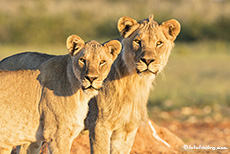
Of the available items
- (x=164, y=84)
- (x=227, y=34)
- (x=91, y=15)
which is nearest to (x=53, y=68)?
(x=164, y=84)

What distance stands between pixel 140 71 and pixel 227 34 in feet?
69.1

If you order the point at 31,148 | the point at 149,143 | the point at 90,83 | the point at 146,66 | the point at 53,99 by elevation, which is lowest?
the point at 149,143

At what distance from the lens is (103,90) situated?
193 inches

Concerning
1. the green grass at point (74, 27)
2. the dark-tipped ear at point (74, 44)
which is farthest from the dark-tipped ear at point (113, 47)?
the green grass at point (74, 27)

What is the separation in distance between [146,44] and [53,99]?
1.03 meters

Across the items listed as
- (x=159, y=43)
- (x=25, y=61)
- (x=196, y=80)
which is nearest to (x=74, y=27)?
(x=196, y=80)

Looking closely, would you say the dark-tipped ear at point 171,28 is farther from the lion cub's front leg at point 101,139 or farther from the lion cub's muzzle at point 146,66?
the lion cub's front leg at point 101,139

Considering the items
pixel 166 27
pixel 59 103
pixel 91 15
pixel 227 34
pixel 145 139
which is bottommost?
pixel 145 139

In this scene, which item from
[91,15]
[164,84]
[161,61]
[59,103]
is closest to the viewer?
[59,103]

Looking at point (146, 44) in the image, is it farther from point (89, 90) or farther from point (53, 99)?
point (53, 99)

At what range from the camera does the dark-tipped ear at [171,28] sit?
487 centimetres

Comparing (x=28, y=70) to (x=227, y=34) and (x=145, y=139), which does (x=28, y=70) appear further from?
(x=227, y=34)

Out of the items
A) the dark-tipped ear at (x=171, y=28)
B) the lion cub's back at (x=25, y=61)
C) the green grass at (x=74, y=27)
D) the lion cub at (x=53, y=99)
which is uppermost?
the green grass at (x=74, y=27)

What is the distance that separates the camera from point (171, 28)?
4918 mm
